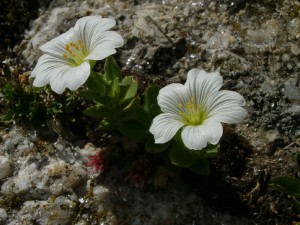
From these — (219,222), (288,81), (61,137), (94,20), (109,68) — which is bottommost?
(219,222)

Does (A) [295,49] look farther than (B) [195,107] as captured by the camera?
Yes

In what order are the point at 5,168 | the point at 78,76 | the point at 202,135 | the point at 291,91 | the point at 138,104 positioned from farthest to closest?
1. the point at 291,91
2. the point at 5,168
3. the point at 138,104
4. the point at 78,76
5. the point at 202,135

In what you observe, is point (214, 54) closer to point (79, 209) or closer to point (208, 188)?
point (208, 188)

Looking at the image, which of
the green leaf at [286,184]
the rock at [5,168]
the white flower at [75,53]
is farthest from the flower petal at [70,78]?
the green leaf at [286,184]

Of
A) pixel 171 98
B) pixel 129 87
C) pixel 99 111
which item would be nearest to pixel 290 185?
pixel 171 98

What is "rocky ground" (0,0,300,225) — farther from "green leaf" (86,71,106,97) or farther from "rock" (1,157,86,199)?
"green leaf" (86,71,106,97)

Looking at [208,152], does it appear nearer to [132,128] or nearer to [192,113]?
[192,113]

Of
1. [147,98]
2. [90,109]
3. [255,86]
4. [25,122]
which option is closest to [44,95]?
[25,122]
